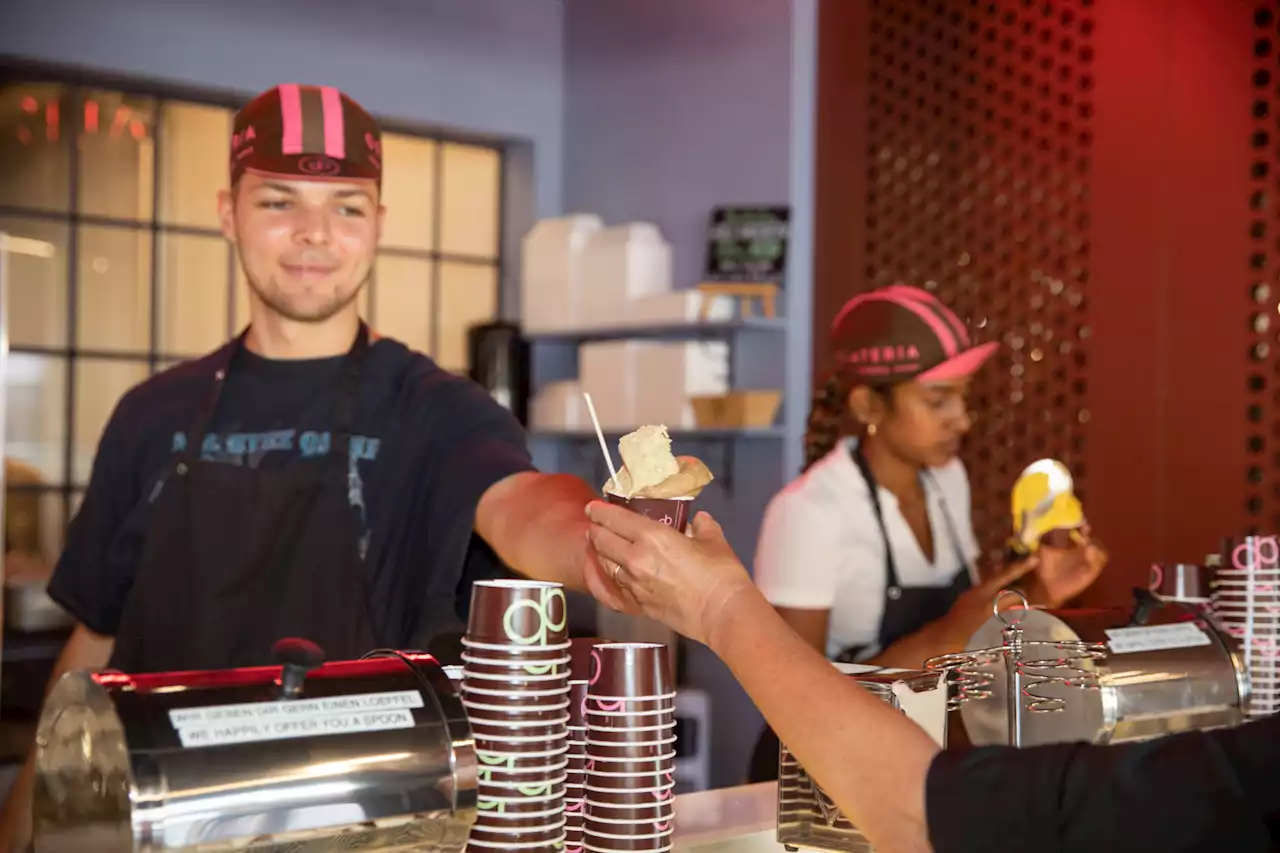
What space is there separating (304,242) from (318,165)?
0.36 ft

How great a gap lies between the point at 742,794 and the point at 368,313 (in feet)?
14.0

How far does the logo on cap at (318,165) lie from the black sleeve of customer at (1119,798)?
4.18 ft

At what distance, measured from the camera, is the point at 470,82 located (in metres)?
5.73

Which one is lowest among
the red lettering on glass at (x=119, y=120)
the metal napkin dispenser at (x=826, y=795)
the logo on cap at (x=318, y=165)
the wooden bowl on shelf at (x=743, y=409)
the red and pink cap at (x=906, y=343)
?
the metal napkin dispenser at (x=826, y=795)

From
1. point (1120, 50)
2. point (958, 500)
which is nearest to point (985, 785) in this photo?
point (958, 500)

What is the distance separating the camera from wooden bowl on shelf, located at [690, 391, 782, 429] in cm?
471

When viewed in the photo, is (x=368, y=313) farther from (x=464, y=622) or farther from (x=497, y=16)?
(x=464, y=622)

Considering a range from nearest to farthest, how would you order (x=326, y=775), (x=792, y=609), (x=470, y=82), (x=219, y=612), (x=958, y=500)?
(x=326, y=775)
(x=219, y=612)
(x=792, y=609)
(x=958, y=500)
(x=470, y=82)

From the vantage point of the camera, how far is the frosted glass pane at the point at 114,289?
17.1 ft

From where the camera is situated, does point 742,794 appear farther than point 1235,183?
No

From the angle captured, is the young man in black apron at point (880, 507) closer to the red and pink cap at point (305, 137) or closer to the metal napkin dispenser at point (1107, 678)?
the metal napkin dispenser at point (1107, 678)

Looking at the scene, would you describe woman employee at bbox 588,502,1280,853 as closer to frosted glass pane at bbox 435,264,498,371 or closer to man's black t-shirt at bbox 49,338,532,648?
man's black t-shirt at bbox 49,338,532,648

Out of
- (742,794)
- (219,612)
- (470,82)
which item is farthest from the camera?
(470,82)

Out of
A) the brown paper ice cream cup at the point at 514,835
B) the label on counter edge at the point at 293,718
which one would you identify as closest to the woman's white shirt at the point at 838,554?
the brown paper ice cream cup at the point at 514,835
